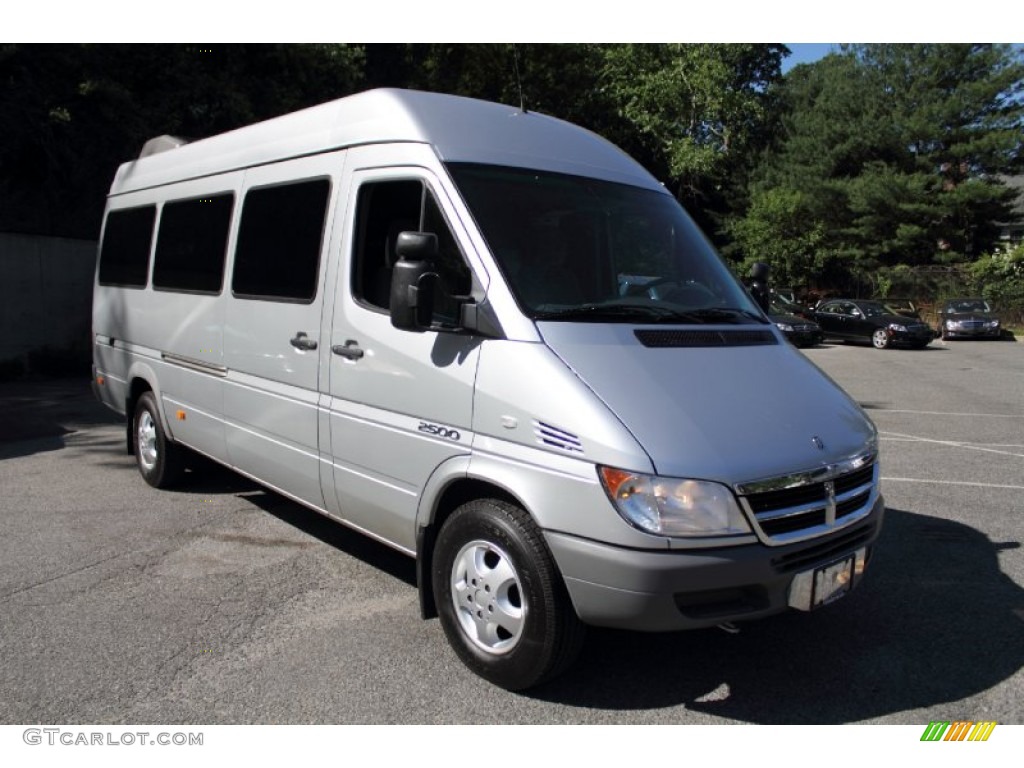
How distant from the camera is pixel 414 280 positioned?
3447 mm

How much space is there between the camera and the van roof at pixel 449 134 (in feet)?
13.0

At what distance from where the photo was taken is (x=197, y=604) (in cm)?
432

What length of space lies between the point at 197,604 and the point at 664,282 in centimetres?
300

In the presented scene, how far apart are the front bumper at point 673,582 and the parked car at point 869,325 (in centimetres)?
2255

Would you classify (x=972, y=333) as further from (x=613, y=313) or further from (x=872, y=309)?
(x=613, y=313)

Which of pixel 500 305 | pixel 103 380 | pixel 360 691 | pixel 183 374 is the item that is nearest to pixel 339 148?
pixel 500 305

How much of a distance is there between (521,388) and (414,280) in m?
0.68

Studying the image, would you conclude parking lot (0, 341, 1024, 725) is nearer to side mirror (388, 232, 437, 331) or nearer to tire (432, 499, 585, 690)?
tire (432, 499, 585, 690)

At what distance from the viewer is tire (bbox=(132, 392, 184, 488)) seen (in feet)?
20.8

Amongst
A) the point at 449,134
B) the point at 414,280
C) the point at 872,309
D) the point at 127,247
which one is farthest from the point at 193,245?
the point at 872,309

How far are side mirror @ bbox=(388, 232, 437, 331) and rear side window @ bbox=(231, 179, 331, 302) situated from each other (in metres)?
1.07

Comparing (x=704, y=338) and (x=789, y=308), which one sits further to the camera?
(x=789, y=308)

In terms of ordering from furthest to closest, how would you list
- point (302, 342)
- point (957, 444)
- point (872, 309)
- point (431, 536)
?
point (872, 309)
point (957, 444)
point (302, 342)
point (431, 536)

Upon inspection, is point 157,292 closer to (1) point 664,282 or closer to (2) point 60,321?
(1) point 664,282
